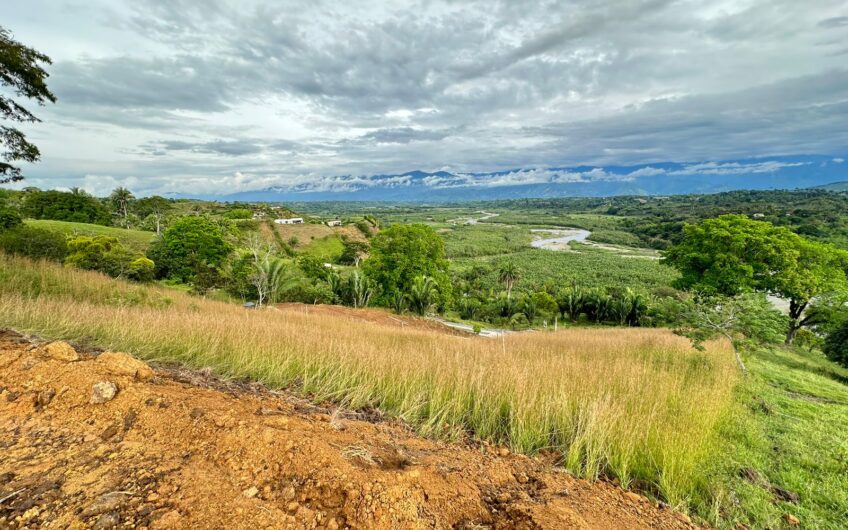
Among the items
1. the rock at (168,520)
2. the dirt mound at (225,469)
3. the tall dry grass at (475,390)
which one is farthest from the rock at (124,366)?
the rock at (168,520)

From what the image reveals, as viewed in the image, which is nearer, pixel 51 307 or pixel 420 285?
pixel 51 307

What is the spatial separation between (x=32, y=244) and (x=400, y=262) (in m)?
20.5

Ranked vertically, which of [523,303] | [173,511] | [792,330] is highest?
[173,511]

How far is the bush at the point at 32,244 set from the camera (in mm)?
A: 11836

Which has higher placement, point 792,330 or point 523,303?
point 792,330

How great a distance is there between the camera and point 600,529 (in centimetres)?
240

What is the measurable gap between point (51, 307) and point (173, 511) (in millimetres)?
5888

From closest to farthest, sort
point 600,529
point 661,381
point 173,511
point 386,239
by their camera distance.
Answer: point 173,511, point 600,529, point 661,381, point 386,239

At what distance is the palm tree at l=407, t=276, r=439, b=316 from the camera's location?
2845cm

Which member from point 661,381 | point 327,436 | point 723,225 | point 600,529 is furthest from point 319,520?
point 723,225

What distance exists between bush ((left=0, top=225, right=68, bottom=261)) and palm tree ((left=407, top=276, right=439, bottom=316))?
19247 mm

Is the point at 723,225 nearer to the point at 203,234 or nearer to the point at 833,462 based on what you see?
the point at 833,462

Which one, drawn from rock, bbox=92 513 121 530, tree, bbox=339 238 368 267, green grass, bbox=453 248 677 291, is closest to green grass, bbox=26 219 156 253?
tree, bbox=339 238 368 267

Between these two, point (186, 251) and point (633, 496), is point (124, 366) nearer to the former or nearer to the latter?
point (633, 496)
